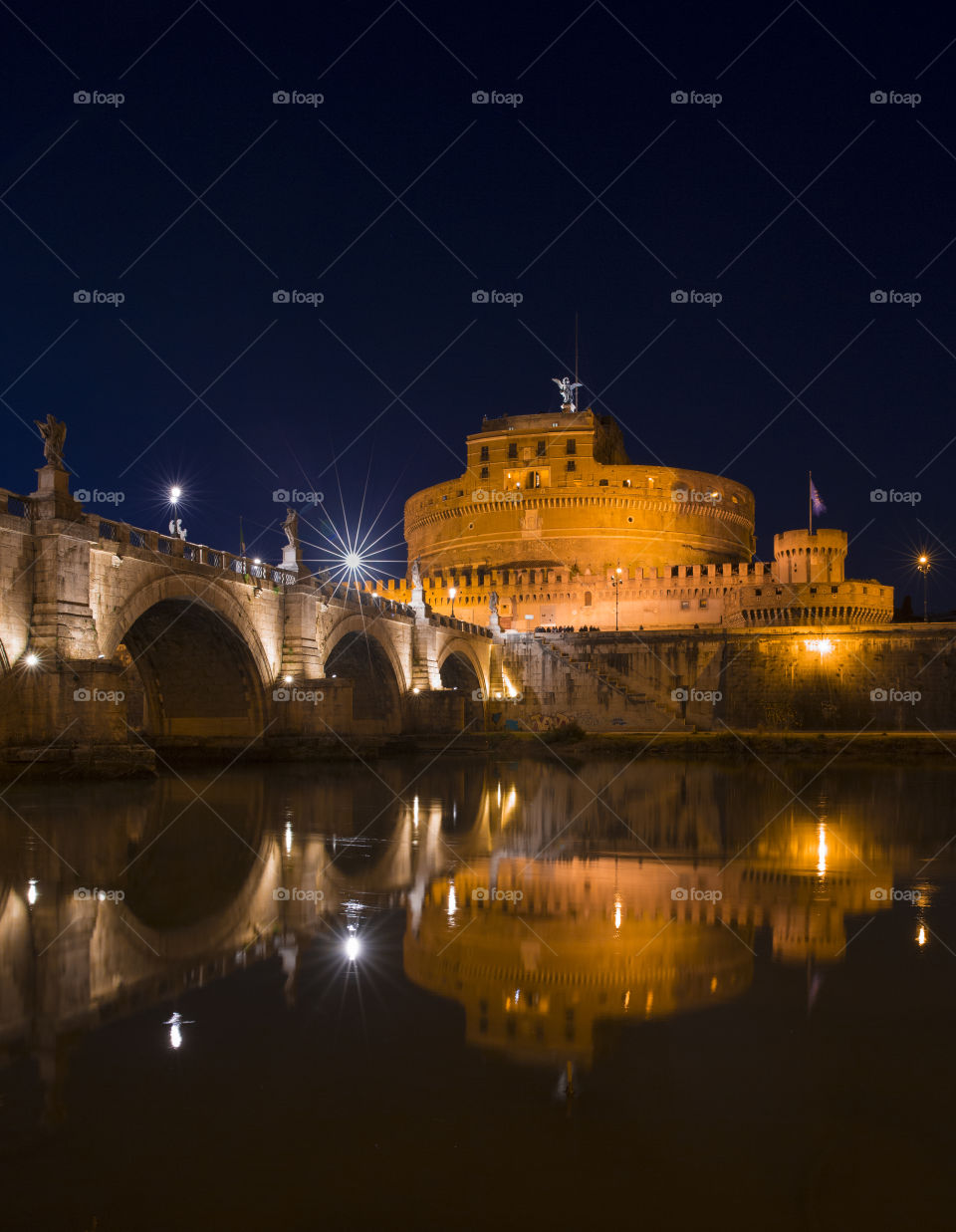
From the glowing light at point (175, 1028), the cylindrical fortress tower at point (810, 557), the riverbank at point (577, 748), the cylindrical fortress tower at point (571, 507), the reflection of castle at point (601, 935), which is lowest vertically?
the glowing light at point (175, 1028)

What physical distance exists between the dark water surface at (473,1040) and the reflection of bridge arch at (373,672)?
96.3 feet

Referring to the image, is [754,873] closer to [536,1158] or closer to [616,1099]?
[616,1099]

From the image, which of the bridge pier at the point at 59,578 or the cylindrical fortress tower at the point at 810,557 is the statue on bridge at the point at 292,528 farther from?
the cylindrical fortress tower at the point at 810,557

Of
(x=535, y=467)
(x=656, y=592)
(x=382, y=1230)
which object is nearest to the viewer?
(x=382, y=1230)

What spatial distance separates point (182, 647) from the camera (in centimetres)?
3083

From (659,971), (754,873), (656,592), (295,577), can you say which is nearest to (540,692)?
(656,592)

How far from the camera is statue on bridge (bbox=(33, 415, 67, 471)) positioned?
71.8ft

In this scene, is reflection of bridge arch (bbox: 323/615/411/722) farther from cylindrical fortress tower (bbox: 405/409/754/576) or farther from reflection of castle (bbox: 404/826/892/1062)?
cylindrical fortress tower (bbox: 405/409/754/576)

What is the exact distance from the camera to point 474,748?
39.5 metres

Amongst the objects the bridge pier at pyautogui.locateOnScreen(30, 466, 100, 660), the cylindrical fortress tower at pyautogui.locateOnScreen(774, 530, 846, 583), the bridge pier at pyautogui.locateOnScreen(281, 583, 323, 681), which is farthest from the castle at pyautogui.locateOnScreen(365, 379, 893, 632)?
the bridge pier at pyautogui.locateOnScreen(30, 466, 100, 660)

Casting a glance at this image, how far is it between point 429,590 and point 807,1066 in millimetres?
70274

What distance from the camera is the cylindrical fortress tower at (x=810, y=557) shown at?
65750mm

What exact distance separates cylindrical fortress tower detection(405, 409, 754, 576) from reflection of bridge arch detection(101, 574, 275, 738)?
46158 mm

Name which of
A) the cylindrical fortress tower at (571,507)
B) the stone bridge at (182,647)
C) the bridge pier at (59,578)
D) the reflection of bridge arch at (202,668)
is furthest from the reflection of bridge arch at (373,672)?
the cylindrical fortress tower at (571,507)
